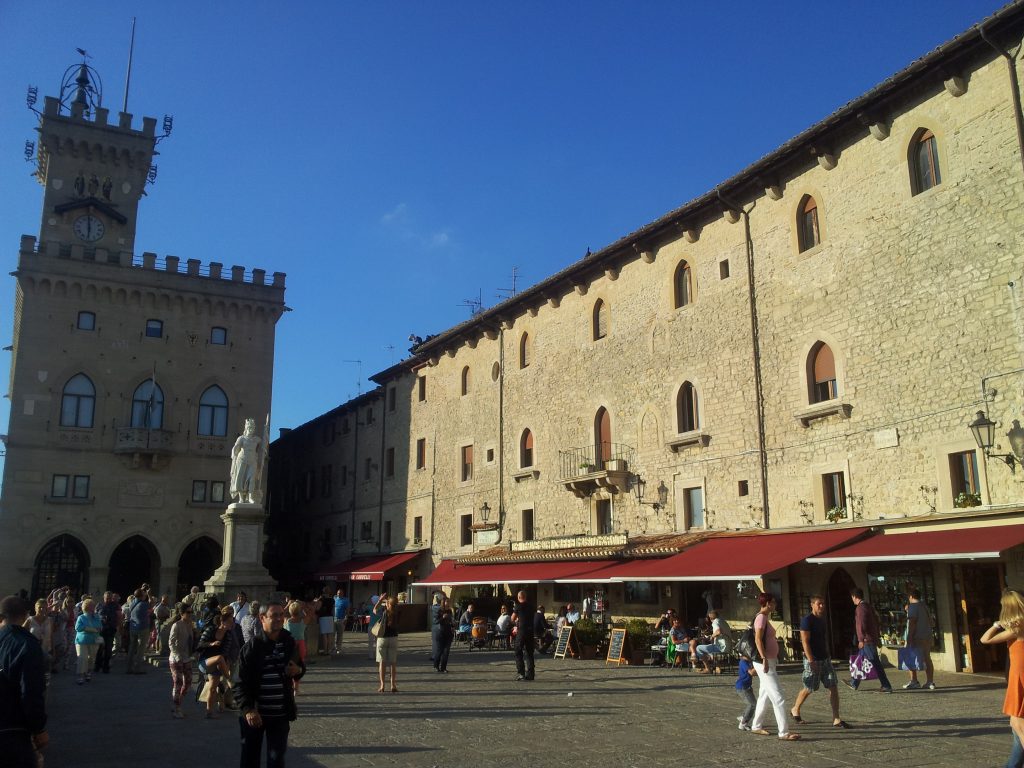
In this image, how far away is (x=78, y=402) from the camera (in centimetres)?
3631

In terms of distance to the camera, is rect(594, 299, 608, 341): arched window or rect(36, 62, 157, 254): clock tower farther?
rect(36, 62, 157, 254): clock tower

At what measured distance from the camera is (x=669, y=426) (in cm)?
2330

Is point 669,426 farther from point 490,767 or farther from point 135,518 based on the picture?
point 135,518

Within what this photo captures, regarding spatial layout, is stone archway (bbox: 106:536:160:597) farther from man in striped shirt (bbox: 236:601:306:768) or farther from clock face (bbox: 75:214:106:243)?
man in striped shirt (bbox: 236:601:306:768)

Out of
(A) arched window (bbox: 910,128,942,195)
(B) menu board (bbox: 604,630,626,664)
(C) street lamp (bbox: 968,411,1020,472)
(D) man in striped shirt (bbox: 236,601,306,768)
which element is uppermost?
(A) arched window (bbox: 910,128,942,195)

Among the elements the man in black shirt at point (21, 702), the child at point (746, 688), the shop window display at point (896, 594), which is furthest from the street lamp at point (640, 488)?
the man in black shirt at point (21, 702)

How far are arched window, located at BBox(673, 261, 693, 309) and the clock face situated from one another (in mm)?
28771

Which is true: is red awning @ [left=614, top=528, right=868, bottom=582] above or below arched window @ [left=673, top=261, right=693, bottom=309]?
below

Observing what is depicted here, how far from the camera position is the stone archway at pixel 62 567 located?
35.2 meters

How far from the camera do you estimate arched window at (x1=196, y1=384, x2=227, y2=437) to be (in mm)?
38531

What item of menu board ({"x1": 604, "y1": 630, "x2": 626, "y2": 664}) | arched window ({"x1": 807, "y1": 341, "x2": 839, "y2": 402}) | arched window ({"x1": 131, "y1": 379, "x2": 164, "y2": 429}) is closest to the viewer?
menu board ({"x1": 604, "y1": 630, "x2": 626, "y2": 664})

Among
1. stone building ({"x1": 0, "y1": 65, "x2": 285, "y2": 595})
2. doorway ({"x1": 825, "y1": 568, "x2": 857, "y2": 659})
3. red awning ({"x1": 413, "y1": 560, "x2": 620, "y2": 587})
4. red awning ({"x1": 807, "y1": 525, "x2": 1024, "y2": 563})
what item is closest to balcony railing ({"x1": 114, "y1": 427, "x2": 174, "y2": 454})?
stone building ({"x1": 0, "y1": 65, "x2": 285, "y2": 595})

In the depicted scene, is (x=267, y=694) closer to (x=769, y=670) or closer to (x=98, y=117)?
(x=769, y=670)

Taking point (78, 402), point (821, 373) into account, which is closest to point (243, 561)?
point (821, 373)
